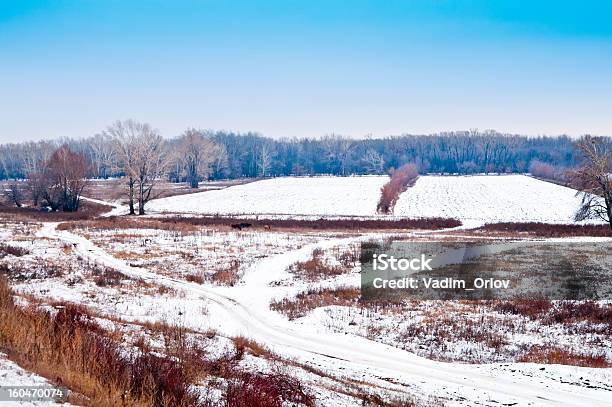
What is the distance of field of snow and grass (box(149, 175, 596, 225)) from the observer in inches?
2899

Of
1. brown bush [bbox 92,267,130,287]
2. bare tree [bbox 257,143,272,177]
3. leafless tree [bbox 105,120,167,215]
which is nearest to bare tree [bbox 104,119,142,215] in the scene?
leafless tree [bbox 105,120,167,215]

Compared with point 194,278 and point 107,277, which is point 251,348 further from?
point 107,277

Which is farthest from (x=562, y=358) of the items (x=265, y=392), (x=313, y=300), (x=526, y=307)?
(x=265, y=392)

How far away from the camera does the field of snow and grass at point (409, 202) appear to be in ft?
242

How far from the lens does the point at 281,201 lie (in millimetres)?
94750

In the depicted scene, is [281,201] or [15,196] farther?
[281,201]

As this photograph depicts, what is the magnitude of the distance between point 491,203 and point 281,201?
128 feet

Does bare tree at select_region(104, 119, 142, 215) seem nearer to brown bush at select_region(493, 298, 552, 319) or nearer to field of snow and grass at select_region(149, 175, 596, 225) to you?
field of snow and grass at select_region(149, 175, 596, 225)

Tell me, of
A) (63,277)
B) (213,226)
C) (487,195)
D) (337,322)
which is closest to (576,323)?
(337,322)

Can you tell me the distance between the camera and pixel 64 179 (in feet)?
240

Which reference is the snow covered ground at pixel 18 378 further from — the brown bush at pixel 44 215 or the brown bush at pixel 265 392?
the brown bush at pixel 44 215

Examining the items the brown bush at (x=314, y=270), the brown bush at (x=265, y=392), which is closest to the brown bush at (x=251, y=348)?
the brown bush at (x=265, y=392)

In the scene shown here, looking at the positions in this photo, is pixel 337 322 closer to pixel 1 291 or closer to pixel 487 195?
pixel 1 291

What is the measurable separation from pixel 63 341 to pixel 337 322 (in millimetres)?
13187
